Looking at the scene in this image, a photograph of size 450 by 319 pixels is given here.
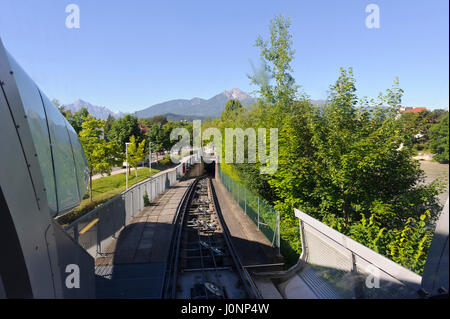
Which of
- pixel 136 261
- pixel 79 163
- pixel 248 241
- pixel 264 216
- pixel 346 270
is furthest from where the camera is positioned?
pixel 264 216

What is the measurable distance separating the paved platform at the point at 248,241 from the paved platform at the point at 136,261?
249 centimetres

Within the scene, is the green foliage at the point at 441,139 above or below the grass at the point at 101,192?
above

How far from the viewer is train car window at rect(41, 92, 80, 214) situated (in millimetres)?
3387

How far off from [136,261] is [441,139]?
7.24m

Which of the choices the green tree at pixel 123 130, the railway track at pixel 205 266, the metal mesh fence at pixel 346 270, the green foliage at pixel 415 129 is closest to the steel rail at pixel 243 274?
the railway track at pixel 205 266

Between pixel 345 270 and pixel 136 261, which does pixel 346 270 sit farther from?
pixel 136 261

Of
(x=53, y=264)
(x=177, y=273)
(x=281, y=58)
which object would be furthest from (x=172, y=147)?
(x=53, y=264)

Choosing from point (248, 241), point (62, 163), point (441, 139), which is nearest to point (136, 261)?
point (248, 241)

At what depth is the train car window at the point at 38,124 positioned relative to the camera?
2.80 m

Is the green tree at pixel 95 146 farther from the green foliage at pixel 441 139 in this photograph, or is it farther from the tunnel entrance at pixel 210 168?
the tunnel entrance at pixel 210 168

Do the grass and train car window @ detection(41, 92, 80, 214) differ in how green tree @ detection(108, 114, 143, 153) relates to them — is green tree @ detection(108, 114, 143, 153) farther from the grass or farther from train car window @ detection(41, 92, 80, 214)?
train car window @ detection(41, 92, 80, 214)

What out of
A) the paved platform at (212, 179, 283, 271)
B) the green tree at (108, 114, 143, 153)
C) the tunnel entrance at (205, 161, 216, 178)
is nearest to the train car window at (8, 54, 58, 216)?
the paved platform at (212, 179, 283, 271)

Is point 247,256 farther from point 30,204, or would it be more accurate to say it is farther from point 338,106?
point 30,204

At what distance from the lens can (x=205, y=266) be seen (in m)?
8.34
